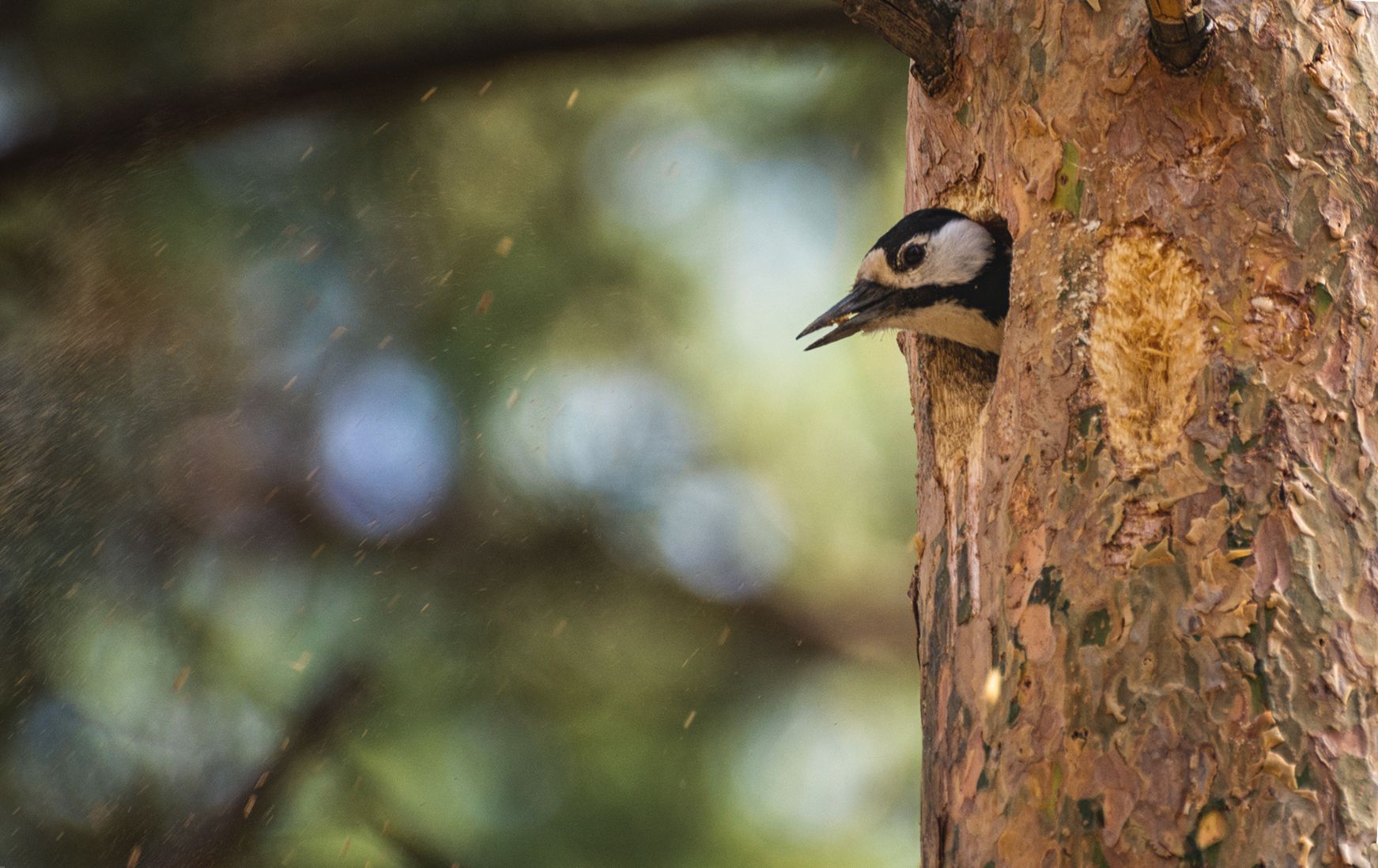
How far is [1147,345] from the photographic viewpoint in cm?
111

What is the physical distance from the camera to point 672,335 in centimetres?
262

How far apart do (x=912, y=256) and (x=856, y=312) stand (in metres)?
0.13

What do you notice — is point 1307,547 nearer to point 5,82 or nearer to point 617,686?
point 617,686

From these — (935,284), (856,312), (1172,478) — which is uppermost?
(1172,478)

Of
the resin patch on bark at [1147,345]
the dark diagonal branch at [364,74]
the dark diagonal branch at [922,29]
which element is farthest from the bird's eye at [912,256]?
the dark diagonal branch at [364,74]

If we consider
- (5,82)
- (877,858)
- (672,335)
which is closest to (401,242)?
(672,335)

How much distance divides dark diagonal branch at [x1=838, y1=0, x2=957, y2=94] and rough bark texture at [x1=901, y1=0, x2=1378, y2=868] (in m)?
0.08

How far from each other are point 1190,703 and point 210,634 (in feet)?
6.37

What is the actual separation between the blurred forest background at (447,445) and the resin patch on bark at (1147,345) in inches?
59.1

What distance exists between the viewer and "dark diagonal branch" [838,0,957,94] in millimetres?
1289

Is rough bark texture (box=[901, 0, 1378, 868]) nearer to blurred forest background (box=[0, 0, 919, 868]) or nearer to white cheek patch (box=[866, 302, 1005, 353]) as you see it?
white cheek patch (box=[866, 302, 1005, 353])

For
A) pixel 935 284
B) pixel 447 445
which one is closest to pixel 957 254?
pixel 935 284

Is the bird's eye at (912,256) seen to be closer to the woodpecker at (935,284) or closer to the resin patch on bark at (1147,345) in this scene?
the woodpecker at (935,284)

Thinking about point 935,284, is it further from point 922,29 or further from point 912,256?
point 922,29
